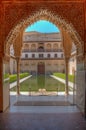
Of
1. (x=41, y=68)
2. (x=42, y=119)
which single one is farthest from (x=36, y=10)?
(x=41, y=68)

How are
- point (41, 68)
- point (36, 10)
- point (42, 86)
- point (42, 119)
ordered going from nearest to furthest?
point (42, 119), point (36, 10), point (42, 86), point (41, 68)

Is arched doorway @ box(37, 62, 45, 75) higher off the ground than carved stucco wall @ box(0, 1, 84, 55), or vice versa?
carved stucco wall @ box(0, 1, 84, 55)

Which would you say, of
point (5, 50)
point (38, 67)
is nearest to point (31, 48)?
point (38, 67)

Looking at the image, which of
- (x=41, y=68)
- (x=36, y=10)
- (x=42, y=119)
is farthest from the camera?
(x=41, y=68)

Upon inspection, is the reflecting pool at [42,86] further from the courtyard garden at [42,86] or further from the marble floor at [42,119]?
the marble floor at [42,119]

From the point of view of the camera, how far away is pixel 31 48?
46.6m

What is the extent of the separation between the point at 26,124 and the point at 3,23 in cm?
324

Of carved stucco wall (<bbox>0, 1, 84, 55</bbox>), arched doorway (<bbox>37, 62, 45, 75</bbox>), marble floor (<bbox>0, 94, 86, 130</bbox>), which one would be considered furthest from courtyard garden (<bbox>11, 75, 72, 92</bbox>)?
arched doorway (<bbox>37, 62, 45, 75</bbox>)

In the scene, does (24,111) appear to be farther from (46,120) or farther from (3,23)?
(3,23)

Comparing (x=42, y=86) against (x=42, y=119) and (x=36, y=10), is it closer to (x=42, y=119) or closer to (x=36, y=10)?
(x=36, y=10)

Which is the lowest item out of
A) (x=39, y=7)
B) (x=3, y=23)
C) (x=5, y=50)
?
(x=5, y=50)

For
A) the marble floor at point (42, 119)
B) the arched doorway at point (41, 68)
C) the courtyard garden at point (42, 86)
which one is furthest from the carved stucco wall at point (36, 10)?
the arched doorway at point (41, 68)

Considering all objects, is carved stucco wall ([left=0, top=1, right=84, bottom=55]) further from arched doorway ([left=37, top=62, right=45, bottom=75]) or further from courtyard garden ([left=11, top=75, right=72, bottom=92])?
arched doorway ([left=37, top=62, right=45, bottom=75])

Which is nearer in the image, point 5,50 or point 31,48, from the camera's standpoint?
point 5,50
